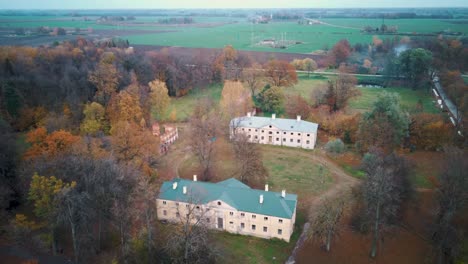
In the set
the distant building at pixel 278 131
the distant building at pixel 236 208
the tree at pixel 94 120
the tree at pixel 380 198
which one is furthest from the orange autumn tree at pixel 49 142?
the tree at pixel 380 198

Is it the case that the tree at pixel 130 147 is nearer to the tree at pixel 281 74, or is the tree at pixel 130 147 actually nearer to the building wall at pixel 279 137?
the building wall at pixel 279 137

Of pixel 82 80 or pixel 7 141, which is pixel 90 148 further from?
pixel 82 80

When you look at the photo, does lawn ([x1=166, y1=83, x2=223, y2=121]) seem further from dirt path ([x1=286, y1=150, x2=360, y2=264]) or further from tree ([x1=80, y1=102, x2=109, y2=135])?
dirt path ([x1=286, y1=150, x2=360, y2=264])

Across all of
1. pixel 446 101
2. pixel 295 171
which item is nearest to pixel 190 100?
pixel 295 171

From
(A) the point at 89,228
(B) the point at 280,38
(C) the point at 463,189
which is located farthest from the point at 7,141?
(B) the point at 280,38

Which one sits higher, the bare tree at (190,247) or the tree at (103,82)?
the tree at (103,82)

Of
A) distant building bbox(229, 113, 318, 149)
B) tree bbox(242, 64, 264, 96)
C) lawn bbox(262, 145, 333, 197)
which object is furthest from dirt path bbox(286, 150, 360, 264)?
tree bbox(242, 64, 264, 96)
